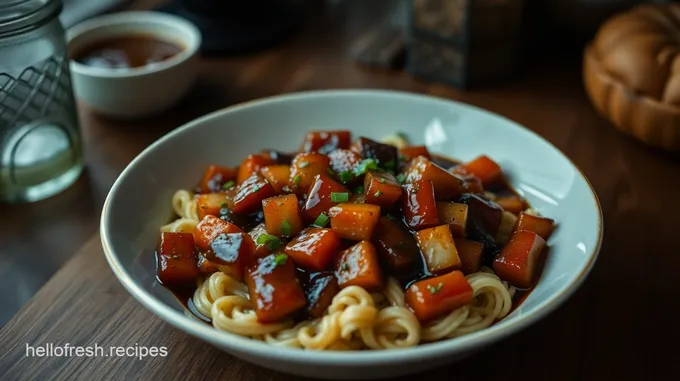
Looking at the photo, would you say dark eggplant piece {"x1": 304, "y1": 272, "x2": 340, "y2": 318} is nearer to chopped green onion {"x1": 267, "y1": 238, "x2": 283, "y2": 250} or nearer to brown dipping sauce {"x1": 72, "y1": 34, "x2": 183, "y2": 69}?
chopped green onion {"x1": 267, "y1": 238, "x2": 283, "y2": 250}

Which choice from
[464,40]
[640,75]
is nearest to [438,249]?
[640,75]

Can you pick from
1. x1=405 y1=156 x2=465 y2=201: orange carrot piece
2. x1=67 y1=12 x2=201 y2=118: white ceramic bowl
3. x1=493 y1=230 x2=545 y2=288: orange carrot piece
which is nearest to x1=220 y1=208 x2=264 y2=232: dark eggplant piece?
x1=405 y1=156 x2=465 y2=201: orange carrot piece

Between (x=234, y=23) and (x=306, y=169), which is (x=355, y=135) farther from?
(x=234, y=23)

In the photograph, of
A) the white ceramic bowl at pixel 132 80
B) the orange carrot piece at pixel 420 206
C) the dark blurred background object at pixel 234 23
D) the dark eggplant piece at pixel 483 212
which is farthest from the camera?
the dark blurred background object at pixel 234 23

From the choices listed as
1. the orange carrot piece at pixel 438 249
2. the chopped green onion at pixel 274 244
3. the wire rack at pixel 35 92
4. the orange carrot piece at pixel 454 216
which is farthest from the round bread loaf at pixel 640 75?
the wire rack at pixel 35 92

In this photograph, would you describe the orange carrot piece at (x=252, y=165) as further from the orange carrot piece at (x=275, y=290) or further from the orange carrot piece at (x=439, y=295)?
the orange carrot piece at (x=439, y=295)
